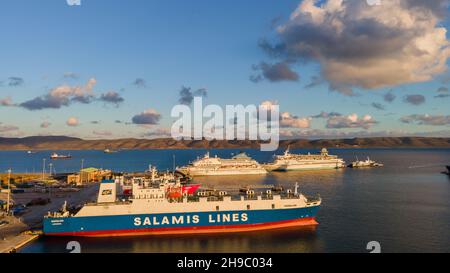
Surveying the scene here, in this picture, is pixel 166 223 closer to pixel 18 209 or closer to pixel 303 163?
pixel 18 209

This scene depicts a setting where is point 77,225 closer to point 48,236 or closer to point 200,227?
point 48,236

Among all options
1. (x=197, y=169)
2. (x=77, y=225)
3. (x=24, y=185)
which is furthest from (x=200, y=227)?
(x=197, y=169)

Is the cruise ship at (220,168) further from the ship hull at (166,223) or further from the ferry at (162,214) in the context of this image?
the ship hull at (166,223)

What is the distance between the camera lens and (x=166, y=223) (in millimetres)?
31422

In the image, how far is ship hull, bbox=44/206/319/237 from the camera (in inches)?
1204

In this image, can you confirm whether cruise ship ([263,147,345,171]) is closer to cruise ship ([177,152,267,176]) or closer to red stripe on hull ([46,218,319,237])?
cruise ship ([177,152,267,176])

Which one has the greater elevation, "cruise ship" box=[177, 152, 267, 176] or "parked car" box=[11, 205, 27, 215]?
A: "cruise ship" box=[177, 152, 267, 176]

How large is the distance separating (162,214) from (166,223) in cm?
94

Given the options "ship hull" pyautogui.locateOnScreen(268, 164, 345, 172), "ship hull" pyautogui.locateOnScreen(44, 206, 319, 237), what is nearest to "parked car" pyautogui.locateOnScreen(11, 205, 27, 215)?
"ship hull" pyautogui.locateOnScreen(44, 206, 319, 237)

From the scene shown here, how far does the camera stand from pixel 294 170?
10750cm

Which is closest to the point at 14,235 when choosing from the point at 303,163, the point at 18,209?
the point at 18,209

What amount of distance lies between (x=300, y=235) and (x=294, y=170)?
77308 millimetres

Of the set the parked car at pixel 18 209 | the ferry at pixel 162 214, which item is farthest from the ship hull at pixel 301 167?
the parked car at pixel 18 209
